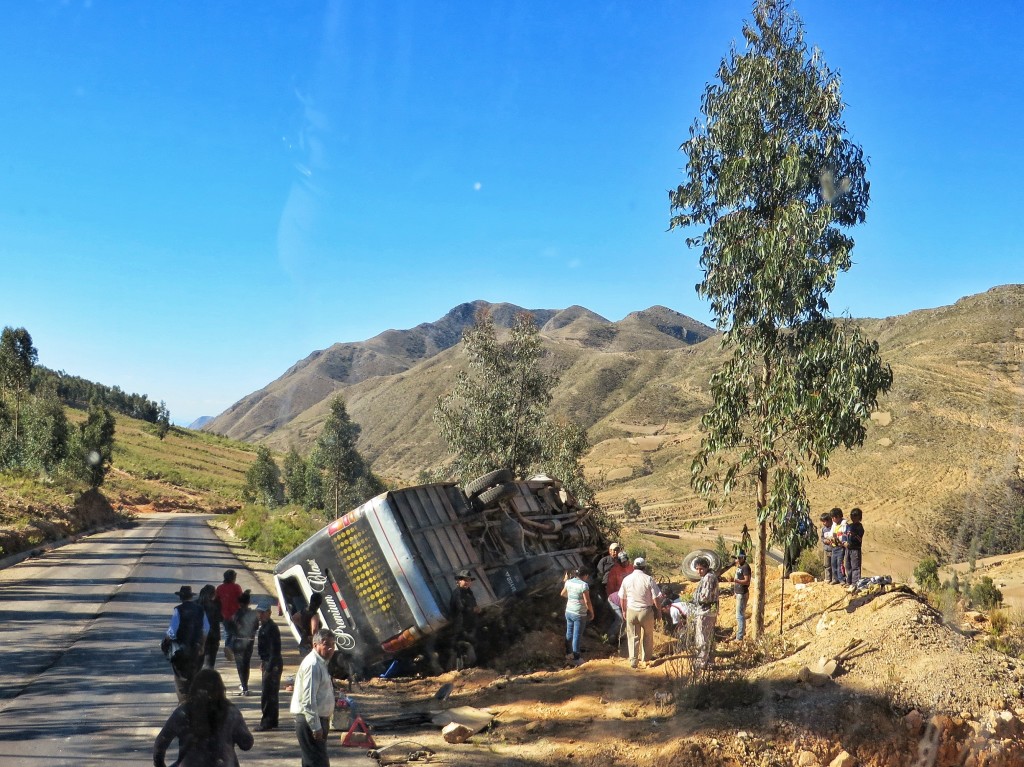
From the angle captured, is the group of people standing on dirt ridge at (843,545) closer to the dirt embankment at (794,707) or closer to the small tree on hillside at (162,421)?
the dirt embankment at (794,707)

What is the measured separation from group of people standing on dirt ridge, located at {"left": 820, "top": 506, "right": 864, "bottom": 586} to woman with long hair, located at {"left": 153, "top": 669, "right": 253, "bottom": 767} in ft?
31.0

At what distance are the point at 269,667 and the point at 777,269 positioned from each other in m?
8.34

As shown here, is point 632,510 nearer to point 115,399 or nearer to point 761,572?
point 761,572

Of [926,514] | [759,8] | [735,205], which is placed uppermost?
[759,8]

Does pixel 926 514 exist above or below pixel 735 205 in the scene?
below

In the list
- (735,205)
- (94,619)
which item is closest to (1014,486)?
(735,205)

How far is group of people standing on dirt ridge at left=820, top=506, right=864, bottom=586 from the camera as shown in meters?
12.0

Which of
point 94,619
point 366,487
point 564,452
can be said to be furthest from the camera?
point 366,487

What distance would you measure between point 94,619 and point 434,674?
32.0 feet

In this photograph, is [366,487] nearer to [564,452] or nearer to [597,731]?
[564,452]

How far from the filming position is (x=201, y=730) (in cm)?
503

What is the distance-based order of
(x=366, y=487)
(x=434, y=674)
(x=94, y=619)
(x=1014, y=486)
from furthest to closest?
(x=366, y=487) → (x=1014, y=486) → (x=94, y=619) → (x=434, y=674)

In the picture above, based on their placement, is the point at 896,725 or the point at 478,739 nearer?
the point at 896,725

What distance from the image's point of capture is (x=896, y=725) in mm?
7965
